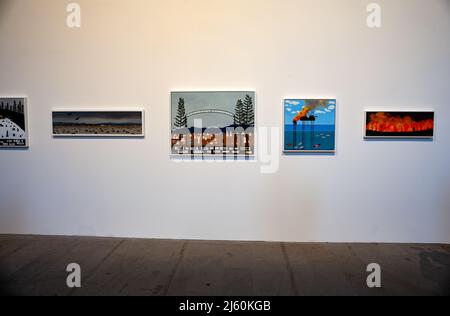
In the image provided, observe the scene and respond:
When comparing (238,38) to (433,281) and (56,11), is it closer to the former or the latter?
(56,11)

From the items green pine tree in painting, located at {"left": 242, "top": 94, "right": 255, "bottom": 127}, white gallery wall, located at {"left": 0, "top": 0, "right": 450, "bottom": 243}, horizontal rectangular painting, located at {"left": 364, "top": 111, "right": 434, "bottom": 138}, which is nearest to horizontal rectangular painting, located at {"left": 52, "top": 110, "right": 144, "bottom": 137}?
white gallery wall, located at {"left": 0, "top": 0, "right": 450, "bottom": 243}

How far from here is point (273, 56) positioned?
3.27 metres

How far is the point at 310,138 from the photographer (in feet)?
10.8

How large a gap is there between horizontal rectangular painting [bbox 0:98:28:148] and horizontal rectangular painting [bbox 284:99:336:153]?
356 centimetres

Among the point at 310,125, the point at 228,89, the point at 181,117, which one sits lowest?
the point at 310,125

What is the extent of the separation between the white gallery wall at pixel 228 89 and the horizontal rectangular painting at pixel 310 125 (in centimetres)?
10

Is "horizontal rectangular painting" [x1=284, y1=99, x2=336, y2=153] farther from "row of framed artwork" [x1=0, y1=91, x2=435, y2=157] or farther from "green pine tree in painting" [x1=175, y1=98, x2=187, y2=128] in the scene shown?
"green pine tree in painting" [x1=175, y1=98, x2=187, y2=128]

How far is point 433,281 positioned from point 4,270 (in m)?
4.37

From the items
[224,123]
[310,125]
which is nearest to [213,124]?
[224,123]

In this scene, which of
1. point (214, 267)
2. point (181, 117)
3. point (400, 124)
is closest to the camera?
point (214, 267)

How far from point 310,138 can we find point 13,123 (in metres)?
4.04

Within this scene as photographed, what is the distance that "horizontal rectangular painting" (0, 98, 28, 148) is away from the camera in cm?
346

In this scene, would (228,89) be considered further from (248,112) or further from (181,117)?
(181,117)

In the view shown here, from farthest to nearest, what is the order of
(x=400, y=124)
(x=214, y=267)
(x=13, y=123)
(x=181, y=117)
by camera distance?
(x=13, y=123)
(x=181, y=117)
(x=400, y=124)
(x=214, y=267)
